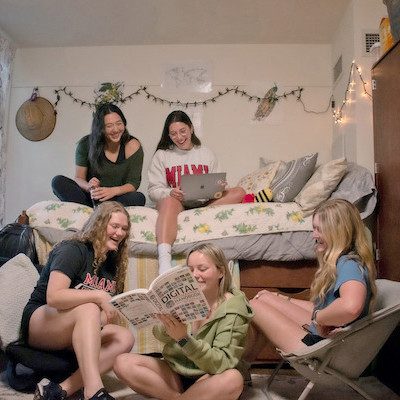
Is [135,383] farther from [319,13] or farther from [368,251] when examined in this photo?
[319,13]

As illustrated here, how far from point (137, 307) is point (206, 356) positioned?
0.83 ft

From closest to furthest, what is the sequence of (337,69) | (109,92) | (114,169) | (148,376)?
1. (148,376)
2. (114,169)
3. (337,69)
4. (109,92)

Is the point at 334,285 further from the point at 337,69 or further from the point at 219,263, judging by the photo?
the point at 337,69

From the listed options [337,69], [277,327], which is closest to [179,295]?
[277,327]

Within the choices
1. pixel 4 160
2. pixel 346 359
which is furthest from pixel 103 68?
pixel 346 359

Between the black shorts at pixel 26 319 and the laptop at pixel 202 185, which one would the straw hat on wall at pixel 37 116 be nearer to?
the laptop at pixel 202 185

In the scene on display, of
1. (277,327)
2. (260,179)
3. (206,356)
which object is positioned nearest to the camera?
(206,356)

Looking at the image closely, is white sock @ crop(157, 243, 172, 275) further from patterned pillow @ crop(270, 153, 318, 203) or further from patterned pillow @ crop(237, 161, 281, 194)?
patterned pillow @ crop(237, 161, 281, 194)

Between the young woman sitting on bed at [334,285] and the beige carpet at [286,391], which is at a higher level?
the young woman sitting on bed at [334,285]

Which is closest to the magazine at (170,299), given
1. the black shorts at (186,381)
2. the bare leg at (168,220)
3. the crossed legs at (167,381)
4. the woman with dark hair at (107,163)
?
the crossed legs at (167,381)

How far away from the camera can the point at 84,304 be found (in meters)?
1.53

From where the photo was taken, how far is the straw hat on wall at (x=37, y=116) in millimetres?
3676

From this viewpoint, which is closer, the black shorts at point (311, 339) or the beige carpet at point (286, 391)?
the black shorts at point (311, 339)

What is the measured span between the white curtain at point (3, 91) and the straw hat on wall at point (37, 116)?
15cm
